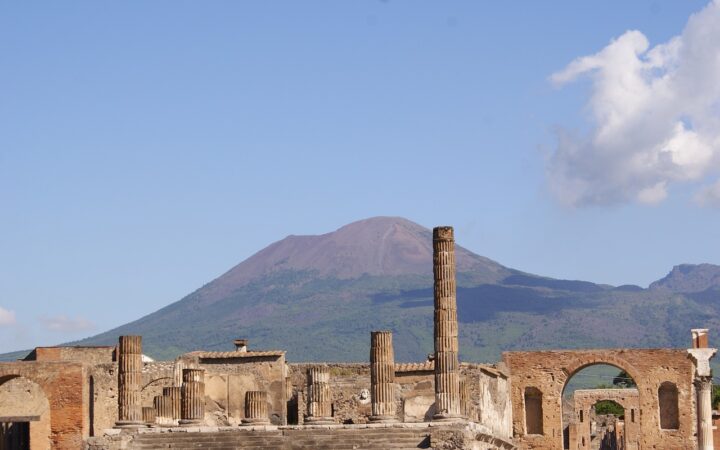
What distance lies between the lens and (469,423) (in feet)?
135

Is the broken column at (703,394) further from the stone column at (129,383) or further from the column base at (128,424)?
the column base at (128,424)

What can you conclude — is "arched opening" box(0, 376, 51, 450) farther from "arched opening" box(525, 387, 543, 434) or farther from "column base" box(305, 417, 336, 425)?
"arched opening" box(525, 387, 543, 434)

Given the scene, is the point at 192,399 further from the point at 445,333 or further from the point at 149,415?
the point at 445,333

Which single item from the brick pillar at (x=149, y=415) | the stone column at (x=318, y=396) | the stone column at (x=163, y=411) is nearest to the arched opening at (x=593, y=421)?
the stone column at (x=318, y=396)

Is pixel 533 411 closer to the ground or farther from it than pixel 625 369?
closer to the ground

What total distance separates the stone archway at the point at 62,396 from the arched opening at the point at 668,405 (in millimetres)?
20114

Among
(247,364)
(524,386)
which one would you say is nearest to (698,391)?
(524,386)

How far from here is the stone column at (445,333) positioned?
41.2 m

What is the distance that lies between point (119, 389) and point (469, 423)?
9.24m

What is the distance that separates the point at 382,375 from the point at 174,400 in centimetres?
647

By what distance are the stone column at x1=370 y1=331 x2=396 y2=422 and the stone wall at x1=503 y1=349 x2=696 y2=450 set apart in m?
13.6

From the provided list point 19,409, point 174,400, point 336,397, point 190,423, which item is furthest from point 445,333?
point 19,409

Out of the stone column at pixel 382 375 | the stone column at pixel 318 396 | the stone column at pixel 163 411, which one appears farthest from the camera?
the stone column at pixel 163 411

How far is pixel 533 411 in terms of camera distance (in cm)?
5675
